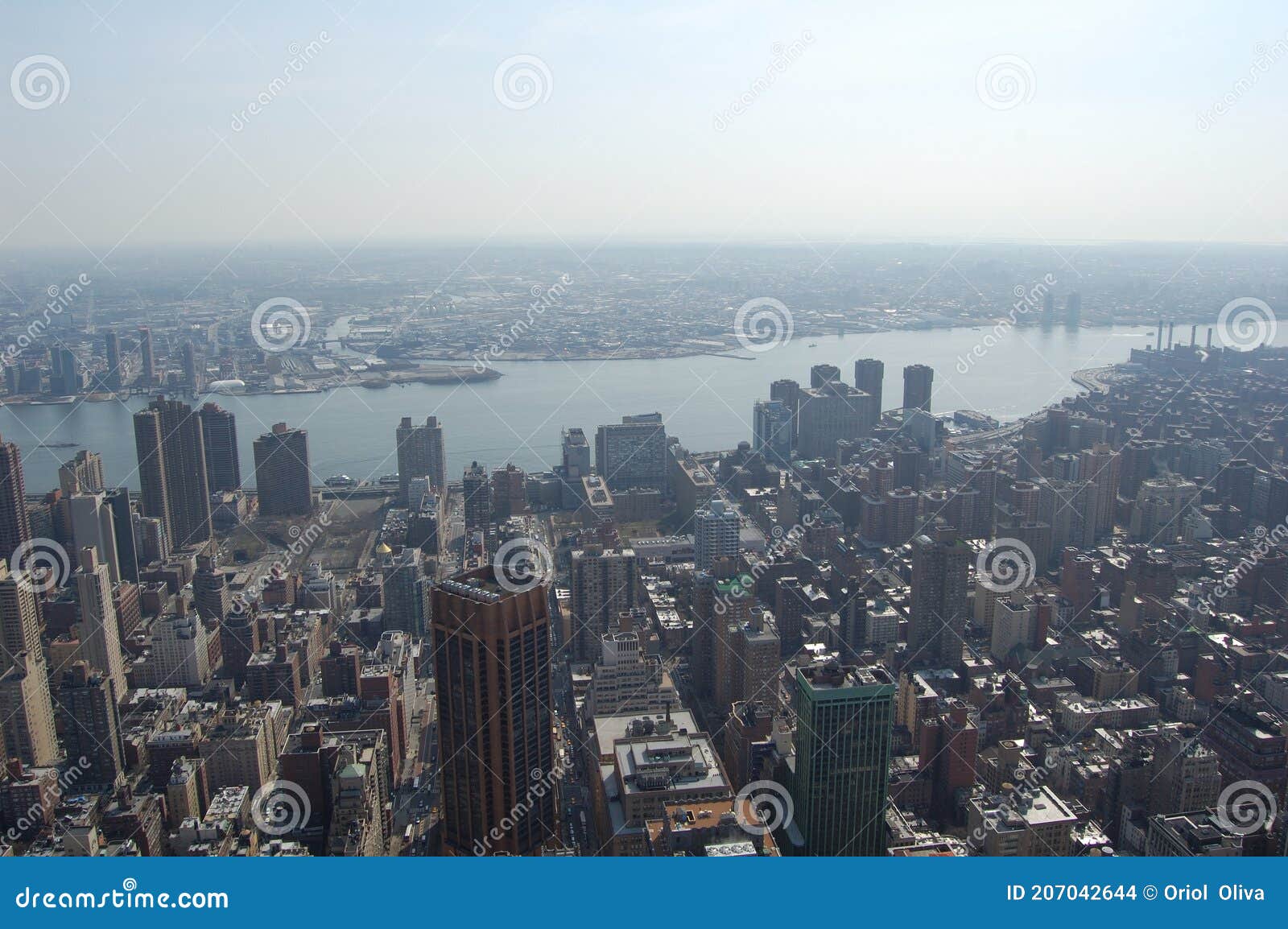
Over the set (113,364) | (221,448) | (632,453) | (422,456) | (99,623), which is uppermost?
(113,364)

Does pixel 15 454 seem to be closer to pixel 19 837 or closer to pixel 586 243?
pixel 19 837

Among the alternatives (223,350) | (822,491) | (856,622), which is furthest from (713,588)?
(223,350)

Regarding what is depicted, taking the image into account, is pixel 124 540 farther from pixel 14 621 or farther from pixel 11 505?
pixel 14 621

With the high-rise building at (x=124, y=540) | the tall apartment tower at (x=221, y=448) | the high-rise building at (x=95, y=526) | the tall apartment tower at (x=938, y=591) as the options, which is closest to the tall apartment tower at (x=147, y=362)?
the tall apartment tower at (x=221, y=448)

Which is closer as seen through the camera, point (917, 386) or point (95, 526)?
point (95, 526)

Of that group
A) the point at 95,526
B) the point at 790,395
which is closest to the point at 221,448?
the point at 95,526

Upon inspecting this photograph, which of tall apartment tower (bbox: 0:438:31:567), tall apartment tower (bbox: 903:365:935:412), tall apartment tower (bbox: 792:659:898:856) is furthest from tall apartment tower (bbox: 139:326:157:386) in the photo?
tall apartment tower (bbox: 792:659:898:856)
